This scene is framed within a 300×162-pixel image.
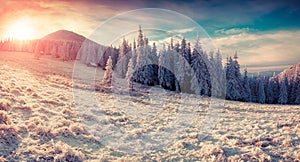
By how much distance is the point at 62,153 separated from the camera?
39.0 feet

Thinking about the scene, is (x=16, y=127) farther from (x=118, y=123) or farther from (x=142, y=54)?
(x=142, y=54)

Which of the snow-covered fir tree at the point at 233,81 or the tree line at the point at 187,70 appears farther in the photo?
the snow-covered fir tree at the point at 233,81

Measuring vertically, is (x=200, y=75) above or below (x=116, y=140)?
above

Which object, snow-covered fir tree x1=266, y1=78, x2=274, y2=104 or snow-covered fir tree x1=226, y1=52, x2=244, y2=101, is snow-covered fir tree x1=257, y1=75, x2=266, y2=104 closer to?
snow-covered fir tree x1=266, y1=78, x2=274, y2=104

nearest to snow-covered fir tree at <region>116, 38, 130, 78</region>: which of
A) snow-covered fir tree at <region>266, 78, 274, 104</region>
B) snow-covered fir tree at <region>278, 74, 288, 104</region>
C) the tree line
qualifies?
the tree line

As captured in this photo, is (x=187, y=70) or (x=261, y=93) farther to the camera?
(x=261, y=93)

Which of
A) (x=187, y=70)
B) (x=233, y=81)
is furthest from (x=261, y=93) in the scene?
(x=187, y=70)

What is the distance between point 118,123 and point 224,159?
10.0 meters

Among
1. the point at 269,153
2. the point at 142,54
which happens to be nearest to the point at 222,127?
the point at 269,153

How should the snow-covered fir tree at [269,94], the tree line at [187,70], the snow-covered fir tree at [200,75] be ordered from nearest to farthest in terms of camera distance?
the snow-covered fir tree at [200,75]
the tree line at [187,70]
the snow-covered fir tree at [269,94]

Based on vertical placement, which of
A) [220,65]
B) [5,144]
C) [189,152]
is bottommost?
[189,152]

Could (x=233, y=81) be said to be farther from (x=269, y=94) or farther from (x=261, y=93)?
(x=269, y=94)

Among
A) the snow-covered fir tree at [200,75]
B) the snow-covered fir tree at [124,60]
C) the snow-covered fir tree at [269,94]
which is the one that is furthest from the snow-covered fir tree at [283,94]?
the snow-covered fir tree at [124,60]

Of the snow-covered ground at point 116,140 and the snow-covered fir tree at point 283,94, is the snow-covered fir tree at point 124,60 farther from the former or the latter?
the snow-covered ground at point 116,140
